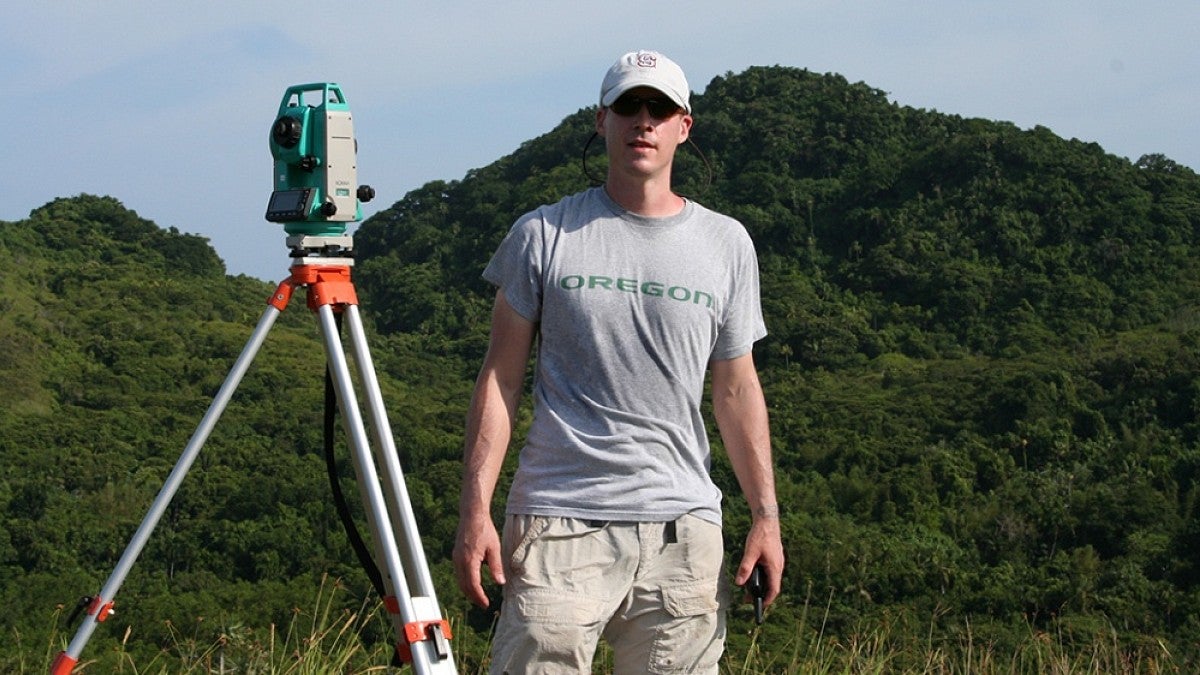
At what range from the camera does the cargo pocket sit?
2189 millimetres

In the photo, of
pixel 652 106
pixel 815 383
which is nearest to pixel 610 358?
pixel 652 106

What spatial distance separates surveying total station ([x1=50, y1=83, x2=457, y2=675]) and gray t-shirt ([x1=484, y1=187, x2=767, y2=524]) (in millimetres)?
199

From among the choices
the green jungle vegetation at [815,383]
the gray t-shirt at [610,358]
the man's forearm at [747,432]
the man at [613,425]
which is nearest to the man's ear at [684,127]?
the man at [613,425]

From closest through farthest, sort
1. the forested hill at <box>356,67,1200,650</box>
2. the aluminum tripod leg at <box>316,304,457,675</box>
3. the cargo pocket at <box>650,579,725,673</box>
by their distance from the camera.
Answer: the aluminum tripod leg at <box>316,304,457,675</box> < the cargo pocket at <box>650,579,725,673</box> < the forested hill at <box>356,67,1200,650</box>

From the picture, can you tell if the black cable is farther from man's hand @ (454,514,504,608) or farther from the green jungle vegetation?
the green jungle vegetation

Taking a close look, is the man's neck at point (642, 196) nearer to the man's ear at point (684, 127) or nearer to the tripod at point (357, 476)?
the man's ear at point (684, 127)

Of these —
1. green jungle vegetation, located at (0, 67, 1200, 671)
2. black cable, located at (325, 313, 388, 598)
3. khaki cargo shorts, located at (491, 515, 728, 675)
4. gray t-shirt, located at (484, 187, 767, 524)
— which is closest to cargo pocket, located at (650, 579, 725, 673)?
khaki cargo shorts, located at (491, 515, 728, 675)

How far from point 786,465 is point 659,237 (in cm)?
2991

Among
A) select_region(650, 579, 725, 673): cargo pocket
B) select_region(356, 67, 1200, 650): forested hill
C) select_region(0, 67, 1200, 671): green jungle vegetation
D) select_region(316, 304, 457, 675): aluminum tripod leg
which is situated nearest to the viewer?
select_region(316, 304, 457, 675): aluminum tripod leg

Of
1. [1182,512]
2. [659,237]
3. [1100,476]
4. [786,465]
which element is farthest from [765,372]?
[659,237]

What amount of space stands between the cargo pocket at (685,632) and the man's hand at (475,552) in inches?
10.7

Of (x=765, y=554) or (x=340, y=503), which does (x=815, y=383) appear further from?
(x=340, y=503)

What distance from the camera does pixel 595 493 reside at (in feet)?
7.01

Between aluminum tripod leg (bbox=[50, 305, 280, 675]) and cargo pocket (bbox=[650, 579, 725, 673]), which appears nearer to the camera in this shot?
aluminum tripod leg (bbox=[50, 305, 280, 675])
